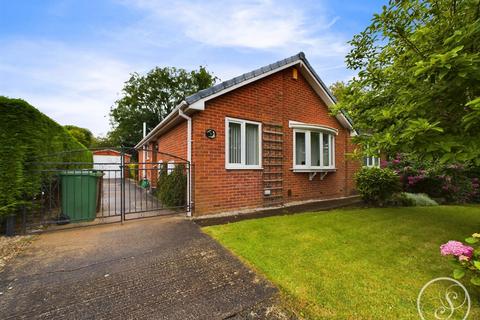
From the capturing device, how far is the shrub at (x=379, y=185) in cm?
764

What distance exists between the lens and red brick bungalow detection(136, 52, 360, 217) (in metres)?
5.99

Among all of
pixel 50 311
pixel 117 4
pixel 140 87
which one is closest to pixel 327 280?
pixel 50 311

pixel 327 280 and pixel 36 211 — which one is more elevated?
pixel 36 211

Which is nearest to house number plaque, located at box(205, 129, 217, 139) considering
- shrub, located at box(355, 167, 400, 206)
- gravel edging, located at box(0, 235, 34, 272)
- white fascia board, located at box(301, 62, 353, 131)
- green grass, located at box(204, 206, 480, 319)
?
green grass, located at box(204, 206, 480, 319)

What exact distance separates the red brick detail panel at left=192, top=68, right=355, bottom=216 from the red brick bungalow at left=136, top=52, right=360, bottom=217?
3cm

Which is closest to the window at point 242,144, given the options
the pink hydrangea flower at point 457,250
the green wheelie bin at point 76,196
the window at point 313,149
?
the window at point 313,149

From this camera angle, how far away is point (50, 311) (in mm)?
2188

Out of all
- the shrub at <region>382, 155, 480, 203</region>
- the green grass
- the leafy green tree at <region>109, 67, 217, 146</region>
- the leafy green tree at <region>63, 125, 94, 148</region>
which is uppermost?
the leafy green tree at <region>109, 67, 217, 146</region>

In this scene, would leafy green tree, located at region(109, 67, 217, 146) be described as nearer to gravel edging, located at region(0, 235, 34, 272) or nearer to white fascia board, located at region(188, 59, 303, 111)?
white fascia board, located at region(188, 59, 303, 111)

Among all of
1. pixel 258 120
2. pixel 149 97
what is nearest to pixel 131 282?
pixel 258 120

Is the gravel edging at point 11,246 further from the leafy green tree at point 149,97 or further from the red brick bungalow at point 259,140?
the leafy green tree at point 149,97

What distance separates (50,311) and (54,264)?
4.28 ft

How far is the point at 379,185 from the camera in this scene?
766cm

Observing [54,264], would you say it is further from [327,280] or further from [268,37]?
[268,37]
